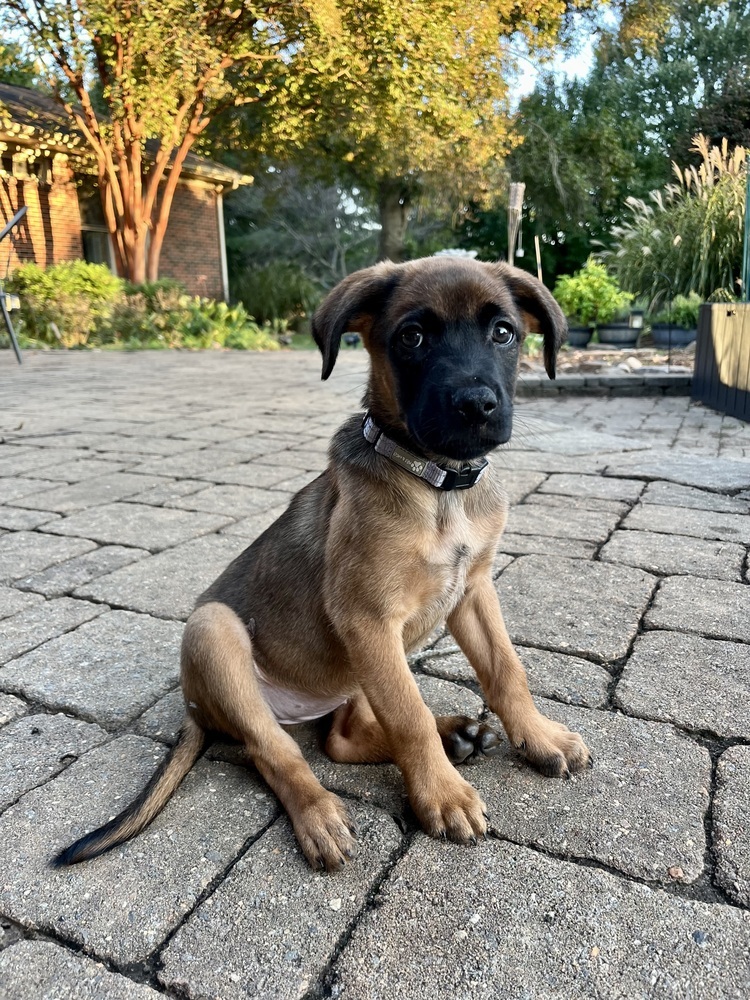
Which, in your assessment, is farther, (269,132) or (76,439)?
(269,132)

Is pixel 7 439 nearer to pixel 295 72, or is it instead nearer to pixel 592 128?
pixel 295 72

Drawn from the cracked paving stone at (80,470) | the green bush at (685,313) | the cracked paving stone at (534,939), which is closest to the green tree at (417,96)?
the green bush at (685,313)

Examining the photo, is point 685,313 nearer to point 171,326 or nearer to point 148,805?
point 171,326

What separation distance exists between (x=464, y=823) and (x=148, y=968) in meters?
0.74

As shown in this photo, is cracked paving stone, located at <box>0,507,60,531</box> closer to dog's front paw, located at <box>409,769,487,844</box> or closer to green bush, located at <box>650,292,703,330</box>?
dog's front paw, located at <box>409,769,487,844</box>

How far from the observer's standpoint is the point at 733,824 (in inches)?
70.1

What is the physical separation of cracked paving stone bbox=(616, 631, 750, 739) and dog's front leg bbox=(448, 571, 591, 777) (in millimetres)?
350

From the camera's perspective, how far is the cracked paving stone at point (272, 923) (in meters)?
1.41

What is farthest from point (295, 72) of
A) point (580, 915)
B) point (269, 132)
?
point (580, 915)

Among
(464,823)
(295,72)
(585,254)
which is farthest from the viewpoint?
(585,254)

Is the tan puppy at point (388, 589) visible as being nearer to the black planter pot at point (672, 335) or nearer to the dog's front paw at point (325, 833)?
the dog's front paw at point (325, 833)

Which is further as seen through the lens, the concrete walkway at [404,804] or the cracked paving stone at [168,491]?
the cracked paving stone at [168,491]

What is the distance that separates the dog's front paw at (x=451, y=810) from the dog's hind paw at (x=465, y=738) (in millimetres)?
217

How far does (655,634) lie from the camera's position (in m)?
2.77
